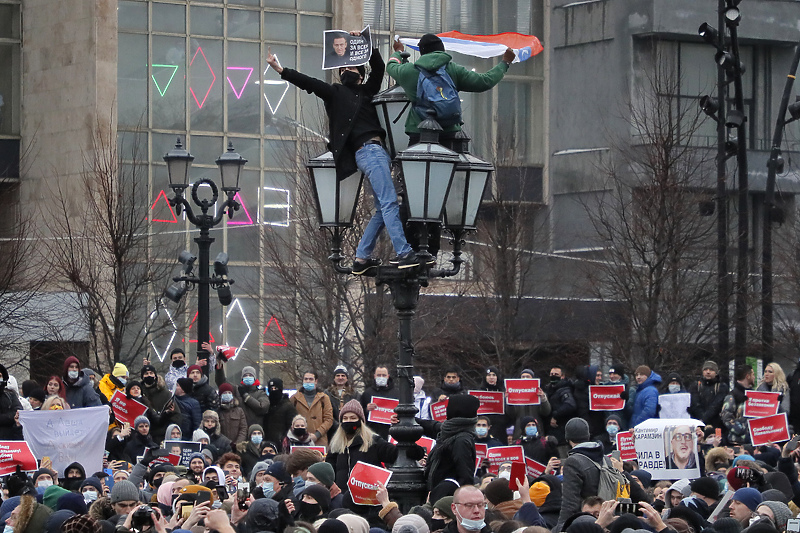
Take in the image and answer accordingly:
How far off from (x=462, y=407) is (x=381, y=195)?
194cm

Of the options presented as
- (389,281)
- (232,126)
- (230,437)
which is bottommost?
(230,437)

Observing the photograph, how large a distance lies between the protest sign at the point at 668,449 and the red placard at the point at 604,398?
3.62m

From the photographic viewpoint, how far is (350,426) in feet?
52.9

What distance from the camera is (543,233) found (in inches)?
1578

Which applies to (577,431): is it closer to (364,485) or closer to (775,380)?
A: (364,485)

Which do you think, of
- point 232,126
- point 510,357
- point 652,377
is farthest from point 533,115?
point 652,377

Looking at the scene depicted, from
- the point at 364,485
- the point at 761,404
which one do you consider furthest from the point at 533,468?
the point at 761,404

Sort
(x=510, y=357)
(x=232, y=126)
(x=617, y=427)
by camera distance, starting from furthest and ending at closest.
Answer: (x=232, y=126), (x=510, y=357), (x=617, y=427)

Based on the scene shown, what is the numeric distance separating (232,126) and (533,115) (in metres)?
10.4

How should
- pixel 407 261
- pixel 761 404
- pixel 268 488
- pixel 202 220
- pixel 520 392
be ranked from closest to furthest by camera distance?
pixel 407 261 < pixel 268 488 < pixel 761 404 < pixel 520 392 < pixel 202 220

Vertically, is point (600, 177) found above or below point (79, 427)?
above

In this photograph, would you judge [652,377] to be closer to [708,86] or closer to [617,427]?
[617,427]

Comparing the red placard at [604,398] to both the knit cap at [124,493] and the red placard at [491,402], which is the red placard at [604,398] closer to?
the red placard at [491,402]

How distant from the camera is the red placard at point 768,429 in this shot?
17.4 meters
